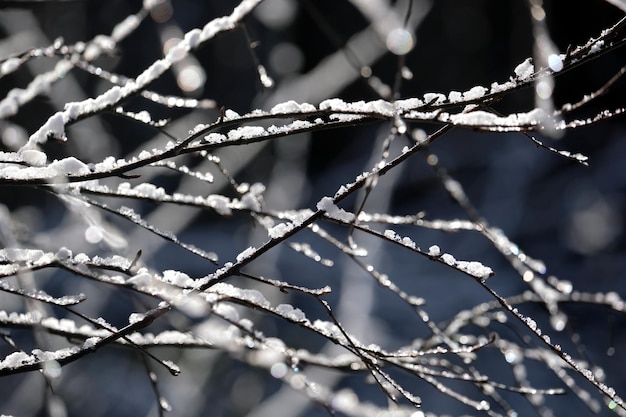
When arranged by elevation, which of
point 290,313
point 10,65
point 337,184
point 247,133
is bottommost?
point 290,313

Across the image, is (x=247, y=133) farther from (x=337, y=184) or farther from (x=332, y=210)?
(x=337, y=184)

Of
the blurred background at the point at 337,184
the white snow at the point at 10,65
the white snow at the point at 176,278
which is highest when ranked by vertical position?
the blurred background at the point at 337,184

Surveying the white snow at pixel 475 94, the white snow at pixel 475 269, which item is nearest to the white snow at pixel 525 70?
the white snow at pixel 475 94

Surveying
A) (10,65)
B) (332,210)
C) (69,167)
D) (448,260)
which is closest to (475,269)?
(448,260)

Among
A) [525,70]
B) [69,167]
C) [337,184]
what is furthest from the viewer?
[337,184]

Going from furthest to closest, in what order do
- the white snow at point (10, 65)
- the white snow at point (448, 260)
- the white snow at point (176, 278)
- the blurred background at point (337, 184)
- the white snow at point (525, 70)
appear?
the blurred background at point (337, 184), the white snow at point (10, 65), the white snow at point (176, 278), the white snow at point (448, 260), the white snow at point (525, 70)

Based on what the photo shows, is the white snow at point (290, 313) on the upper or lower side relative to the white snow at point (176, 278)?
lower

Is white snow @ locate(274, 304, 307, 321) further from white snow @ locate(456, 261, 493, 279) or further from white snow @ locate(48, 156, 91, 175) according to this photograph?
white snow @ locate(48, 156, 91, 175)

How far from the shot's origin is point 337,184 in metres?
7.96

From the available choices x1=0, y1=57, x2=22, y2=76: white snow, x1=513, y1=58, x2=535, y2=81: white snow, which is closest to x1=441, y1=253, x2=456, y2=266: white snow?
x1=513, y1=58, x2=535, y2=81: white snow

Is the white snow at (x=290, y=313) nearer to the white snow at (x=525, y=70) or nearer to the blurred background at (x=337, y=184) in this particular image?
the white snow at (x=525, y=70)

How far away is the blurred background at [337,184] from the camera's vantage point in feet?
13.2

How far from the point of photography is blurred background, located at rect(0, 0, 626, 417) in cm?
402

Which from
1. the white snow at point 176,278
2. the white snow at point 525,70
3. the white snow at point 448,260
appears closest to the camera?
the white snow at point 525,70
